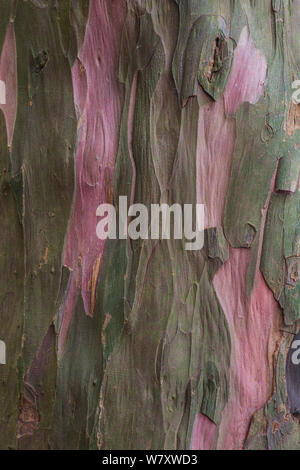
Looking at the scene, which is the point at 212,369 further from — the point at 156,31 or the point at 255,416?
the point at 156,31

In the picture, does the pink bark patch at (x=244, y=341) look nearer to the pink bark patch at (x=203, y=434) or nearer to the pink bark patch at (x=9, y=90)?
the pink bark patch at (x=203, y=434)

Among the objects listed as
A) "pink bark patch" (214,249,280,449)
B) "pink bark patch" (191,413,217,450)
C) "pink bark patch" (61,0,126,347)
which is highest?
"pink bark patch" (61,0,126,347)

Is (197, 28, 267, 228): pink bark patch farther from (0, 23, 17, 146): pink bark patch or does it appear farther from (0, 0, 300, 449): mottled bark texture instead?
(0, 23, 17, 146): pink bark patch

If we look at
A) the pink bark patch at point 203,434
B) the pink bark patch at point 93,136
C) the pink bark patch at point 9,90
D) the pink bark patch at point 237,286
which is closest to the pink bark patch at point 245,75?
the pink bark patch at point 237,286

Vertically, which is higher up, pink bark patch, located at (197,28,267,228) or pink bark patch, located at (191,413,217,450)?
pink bark patch, located at (197,28,267,228)

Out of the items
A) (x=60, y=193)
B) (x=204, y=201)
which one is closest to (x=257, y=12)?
(x=204, y=201)

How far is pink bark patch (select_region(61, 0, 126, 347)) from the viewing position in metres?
0.66

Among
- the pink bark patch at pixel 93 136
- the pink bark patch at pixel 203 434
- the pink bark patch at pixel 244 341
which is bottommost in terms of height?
the pink bark patch at pixel 203 434

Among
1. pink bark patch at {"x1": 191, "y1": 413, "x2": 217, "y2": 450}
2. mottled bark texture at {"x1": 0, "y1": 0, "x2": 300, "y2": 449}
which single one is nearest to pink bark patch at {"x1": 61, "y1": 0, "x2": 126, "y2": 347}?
mottled bark texture at {"x1": 0, "y1": 0, "x2": 300, "y2": 449}

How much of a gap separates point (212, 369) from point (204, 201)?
0.93 ft

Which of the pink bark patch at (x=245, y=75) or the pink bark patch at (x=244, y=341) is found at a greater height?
the pink bark patch at (x=245, y=75)

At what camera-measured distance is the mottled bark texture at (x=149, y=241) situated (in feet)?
2.12

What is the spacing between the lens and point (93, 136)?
0.66m

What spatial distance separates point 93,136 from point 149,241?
0.19 metres
